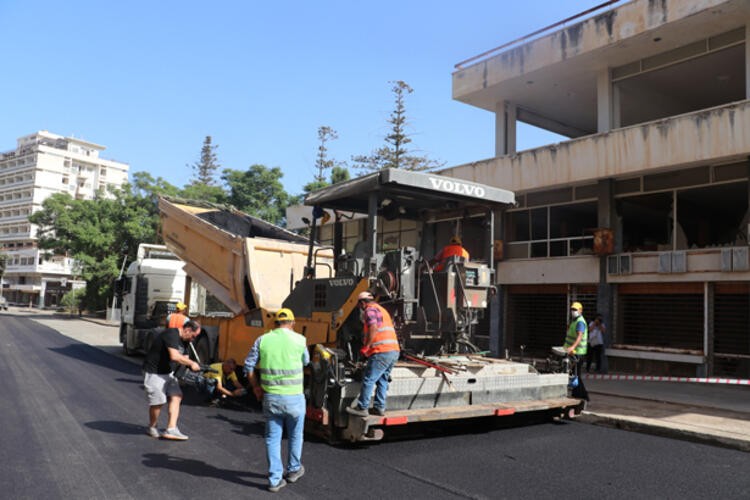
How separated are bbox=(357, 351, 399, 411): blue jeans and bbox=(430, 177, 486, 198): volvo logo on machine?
2265 mm

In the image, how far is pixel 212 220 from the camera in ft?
38.5

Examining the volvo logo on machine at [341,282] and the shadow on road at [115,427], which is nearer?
the shadow on road at [115,427]

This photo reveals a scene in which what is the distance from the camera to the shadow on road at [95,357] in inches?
499

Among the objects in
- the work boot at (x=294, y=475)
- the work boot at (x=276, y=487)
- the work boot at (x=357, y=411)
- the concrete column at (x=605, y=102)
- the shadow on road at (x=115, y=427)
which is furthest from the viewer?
the concrete column at (x=605, y=102)

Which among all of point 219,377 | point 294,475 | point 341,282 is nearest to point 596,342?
point 341,282

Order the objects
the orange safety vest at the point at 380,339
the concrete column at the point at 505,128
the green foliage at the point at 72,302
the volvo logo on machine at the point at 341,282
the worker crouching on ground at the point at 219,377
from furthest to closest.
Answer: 1. the green foliage at the point at 72,302
2. the concrete column at the point at 505,128
3. the worker crouching on ground at the point at 219,377
4. the volvo logo on machine at the point at 341,282
5. the orange safety vest at the point at 380,339

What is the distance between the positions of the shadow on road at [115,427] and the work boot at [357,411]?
2522mm

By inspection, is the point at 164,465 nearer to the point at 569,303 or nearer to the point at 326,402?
the point at 326,402

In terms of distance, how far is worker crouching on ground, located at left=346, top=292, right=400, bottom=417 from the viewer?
6168mm

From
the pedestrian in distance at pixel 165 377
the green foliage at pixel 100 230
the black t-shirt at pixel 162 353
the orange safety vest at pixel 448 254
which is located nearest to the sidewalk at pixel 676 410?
the orange safety vest at pixel 448 254

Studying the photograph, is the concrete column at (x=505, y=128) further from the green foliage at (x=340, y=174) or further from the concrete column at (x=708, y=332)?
the green foliage at (x=340, y=174)

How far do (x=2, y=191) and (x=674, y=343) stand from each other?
91762mm

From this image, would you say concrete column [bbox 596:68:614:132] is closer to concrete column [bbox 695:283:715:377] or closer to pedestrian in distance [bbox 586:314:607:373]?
concrete column [bbox 695:283:715:377]

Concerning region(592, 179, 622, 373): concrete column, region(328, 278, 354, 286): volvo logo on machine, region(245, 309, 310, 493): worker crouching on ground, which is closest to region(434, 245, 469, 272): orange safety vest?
region(328, 278, 354, 286): volvo logo on machine
